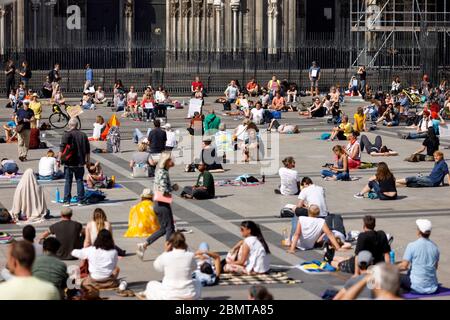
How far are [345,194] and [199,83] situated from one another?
25.1 meters

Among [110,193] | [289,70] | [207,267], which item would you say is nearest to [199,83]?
[289,70]

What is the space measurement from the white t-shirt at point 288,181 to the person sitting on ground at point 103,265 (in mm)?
8465

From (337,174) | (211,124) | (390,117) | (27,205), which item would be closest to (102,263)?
(27,205)

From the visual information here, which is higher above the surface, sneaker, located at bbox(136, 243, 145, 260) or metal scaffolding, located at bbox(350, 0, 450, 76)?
metal scaffolding, located at bbox(350, 0, 450, 76)

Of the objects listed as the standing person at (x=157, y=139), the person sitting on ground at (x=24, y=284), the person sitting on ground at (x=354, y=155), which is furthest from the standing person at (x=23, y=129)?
the person sitting on ground at (x=24, y=284)

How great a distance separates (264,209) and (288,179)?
1.49m

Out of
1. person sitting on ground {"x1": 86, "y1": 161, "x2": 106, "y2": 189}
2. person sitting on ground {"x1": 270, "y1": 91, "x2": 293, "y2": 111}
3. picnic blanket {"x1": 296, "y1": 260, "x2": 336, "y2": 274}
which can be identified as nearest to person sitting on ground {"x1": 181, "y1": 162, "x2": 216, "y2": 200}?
person sitting on ground {"x1": 86, "y1": 161, "x2": 106, "y2": 189}

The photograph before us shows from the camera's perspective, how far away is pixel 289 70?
184ft

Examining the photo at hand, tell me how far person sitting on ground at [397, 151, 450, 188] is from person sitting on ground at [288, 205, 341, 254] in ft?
23.1

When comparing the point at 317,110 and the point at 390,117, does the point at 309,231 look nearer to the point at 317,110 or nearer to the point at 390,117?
the point at 390,117

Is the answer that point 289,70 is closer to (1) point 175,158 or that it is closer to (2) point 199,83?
(2) point 199,83

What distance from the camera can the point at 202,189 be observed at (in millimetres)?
25172

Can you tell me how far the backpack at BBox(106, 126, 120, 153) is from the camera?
109 feet

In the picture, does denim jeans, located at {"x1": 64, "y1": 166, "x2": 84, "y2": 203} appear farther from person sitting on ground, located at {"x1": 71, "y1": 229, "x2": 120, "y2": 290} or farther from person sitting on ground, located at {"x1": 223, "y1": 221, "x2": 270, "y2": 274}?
person sitting on ground, located at {"x1": 71, "y1": 229, "x2": 120, "y2": 290}
